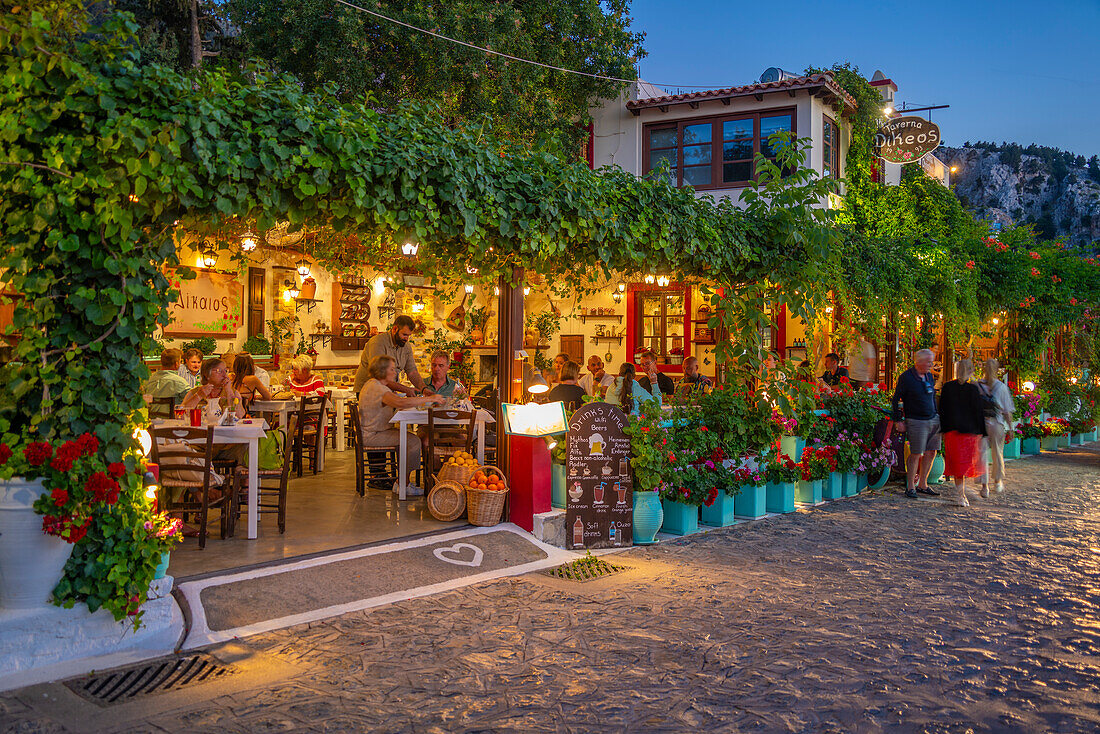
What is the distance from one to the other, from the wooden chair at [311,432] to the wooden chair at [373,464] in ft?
2.35

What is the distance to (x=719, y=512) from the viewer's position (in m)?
8.38

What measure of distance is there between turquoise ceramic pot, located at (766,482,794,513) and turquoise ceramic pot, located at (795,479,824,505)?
53 cm

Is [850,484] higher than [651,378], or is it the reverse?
[651,378]

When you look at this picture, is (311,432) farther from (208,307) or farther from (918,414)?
(918,414)

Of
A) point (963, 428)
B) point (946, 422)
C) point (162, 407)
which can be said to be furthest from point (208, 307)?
point (963, 428)

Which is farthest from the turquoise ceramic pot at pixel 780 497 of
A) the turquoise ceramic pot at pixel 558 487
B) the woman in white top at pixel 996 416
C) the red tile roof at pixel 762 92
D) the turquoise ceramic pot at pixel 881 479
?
the red tile roof at pixel 762 92

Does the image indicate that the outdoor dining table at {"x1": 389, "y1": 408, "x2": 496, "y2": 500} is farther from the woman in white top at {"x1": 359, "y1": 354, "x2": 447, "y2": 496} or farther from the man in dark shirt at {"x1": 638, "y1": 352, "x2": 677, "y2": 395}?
the man in dark shirt at {"x1": 638, "y1": 352, "x2": 677, "y2": 395}

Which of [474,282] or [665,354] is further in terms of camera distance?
[665,354]

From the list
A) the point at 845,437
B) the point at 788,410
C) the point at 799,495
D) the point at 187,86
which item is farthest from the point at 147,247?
the point at 845,437

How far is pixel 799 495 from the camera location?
32.1 feet

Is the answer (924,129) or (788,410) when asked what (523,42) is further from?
(788,410)

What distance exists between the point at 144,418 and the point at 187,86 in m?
1.90

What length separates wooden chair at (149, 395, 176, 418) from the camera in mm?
8008

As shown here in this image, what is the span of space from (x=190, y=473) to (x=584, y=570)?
10.7 feet
